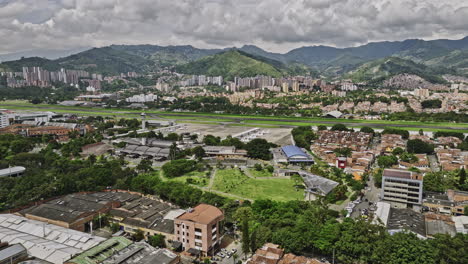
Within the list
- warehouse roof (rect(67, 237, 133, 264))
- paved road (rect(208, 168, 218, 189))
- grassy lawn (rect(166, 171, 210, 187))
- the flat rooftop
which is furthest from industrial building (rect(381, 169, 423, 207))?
warehouse roof (rect(67, 237, 133, 264))

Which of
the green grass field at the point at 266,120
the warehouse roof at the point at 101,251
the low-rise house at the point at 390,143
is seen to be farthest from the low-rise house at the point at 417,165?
the warehouse roof at the point at 101,251

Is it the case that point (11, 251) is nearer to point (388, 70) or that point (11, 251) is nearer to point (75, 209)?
point (75, 209)

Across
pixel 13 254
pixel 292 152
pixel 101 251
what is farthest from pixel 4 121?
pixel 101 251

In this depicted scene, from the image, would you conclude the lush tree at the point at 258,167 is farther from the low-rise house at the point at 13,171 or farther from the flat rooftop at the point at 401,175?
the low-rise house at the point at 13,171

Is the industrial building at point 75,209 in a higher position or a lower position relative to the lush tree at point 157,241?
higher

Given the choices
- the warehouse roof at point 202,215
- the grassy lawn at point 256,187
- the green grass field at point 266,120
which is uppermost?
the green grass field at point 266,120

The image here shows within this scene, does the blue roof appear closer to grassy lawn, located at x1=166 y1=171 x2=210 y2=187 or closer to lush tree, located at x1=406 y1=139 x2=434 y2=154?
grassy lawn, located at x1=166 y1=171 x2=210 y2=187
